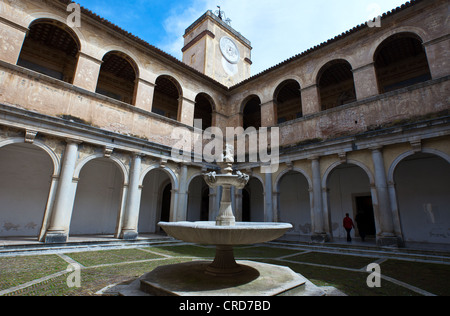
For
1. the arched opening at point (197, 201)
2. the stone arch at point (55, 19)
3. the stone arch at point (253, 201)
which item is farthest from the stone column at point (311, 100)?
the stone arch at point (55, 19)

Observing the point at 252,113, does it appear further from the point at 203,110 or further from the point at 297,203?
the point at 297,203

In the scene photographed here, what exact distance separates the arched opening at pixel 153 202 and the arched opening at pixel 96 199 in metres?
1.52

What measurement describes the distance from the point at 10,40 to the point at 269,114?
11.1 m

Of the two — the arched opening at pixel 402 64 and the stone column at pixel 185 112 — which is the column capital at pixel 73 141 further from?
the arched opening at pixel 402 64

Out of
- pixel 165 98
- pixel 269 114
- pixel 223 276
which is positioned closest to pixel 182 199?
pixel 269 114

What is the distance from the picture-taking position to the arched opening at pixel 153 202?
1386 cm

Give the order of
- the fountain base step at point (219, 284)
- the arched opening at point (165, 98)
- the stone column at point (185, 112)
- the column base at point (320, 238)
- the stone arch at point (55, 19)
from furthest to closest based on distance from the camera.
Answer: the arched opening at point (165, 98) < the stone column at point (185, 112) < the column base at point (320, 238) < the stone arch at point (55, 19) < the fountain base step at point (219, 284)

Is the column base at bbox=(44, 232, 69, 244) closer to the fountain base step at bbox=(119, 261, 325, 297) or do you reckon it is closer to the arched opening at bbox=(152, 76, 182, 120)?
the fountain base step at bbox=(119, 261, 325, 297)

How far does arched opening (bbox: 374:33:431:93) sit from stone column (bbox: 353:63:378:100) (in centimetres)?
129

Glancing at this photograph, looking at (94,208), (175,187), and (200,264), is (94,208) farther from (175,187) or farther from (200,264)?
(200,264)

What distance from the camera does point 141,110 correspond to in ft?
36.0

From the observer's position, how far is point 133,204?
10172 millimetres

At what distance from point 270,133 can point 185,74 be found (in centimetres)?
571
